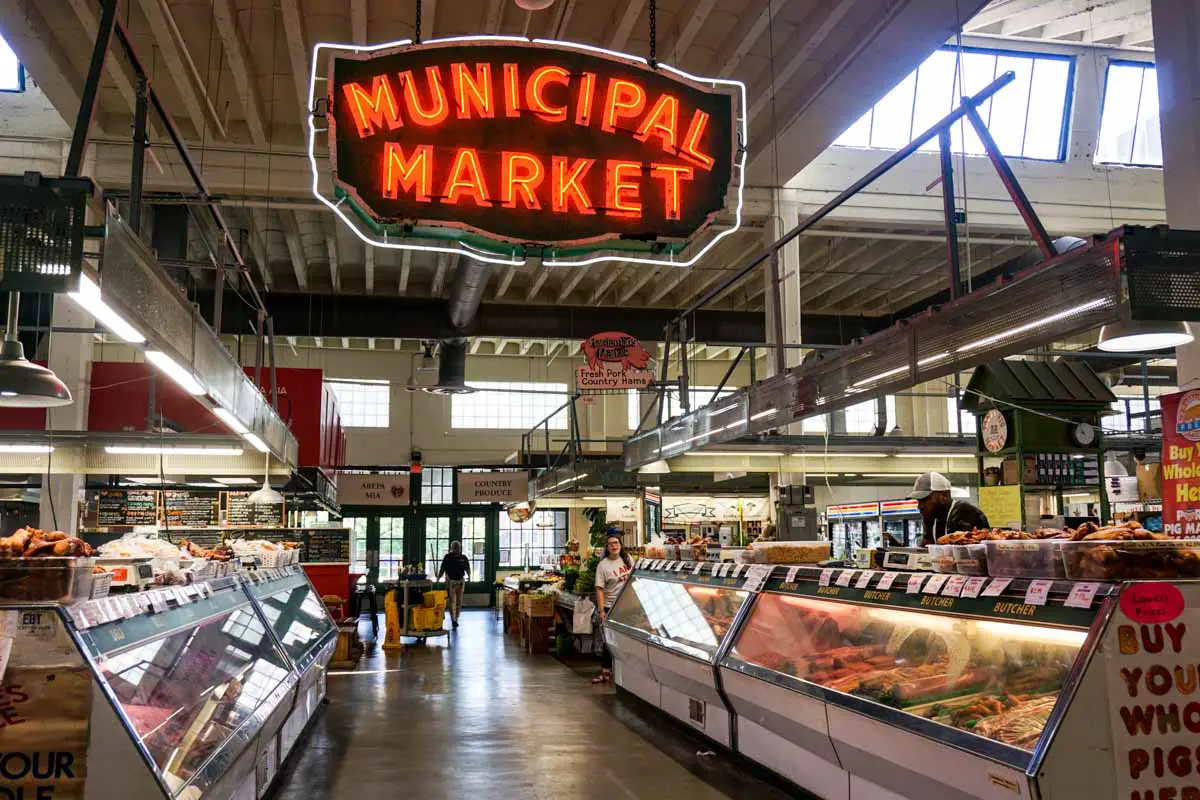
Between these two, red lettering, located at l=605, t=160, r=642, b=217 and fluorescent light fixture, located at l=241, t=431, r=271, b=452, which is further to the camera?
fluorescent light fixture, located at l=241, t=431, r=271, b=452

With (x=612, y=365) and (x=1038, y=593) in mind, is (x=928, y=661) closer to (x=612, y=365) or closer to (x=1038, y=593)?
(x=1038, y=593)

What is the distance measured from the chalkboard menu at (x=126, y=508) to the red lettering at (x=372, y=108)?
10969 millimetres

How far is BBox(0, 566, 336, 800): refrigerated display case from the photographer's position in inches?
123

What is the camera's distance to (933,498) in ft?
22.3

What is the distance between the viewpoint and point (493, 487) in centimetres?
1969


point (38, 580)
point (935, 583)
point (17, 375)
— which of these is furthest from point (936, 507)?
point (17, 375)

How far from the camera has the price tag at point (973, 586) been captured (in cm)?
395

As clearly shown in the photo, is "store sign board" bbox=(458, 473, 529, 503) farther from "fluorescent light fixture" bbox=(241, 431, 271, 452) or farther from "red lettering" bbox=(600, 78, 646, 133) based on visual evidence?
"red lettering" bbox=(600, 78, 646, 133)

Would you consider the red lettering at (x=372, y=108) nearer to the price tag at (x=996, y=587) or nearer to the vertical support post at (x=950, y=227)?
the vertical support post at (x=950, y=227)

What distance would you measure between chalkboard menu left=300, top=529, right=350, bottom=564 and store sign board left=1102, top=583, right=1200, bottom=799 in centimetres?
1339

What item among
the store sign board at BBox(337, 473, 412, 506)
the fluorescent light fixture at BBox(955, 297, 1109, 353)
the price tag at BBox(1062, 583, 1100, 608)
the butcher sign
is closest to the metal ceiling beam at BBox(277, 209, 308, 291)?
the butcher sign

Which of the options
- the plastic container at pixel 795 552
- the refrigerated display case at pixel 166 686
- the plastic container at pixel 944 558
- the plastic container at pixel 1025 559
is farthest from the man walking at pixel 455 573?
the plastic container at pixel 1025 559

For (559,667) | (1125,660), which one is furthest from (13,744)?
(559,667)

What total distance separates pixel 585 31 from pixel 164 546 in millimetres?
6098
